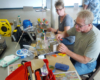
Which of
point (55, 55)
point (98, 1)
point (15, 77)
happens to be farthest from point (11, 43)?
point (98, 1)

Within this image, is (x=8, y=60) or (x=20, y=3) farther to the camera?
(x=20, y=3)

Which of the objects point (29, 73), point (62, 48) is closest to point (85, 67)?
point (62, 48)

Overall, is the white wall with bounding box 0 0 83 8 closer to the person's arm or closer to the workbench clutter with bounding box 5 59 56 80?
the person's arm

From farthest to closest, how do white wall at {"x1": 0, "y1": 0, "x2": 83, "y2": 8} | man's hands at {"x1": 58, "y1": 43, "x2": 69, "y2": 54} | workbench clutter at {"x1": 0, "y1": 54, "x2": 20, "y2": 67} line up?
white wall at {"x1": 0, "y1": 0, "x2": 83, "y2": 8} < man's hands at {"x1": 58, "y1": 43, "x2": 69, "y2": 54} < workbench clutter at {"x1": 0, "y1": 54, "x2": 20, "y2": 67}

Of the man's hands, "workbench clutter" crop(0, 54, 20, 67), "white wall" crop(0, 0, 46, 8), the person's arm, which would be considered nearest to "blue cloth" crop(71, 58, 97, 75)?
the person's arm

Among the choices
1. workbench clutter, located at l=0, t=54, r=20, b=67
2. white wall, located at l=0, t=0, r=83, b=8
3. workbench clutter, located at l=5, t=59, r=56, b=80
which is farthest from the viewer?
white wall, located at l=0, t=0, r=83, b=8

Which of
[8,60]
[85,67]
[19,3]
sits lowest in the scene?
[85,67]

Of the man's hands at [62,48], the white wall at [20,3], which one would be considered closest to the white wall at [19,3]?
the white wall at [20,3]

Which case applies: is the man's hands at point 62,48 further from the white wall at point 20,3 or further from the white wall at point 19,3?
the white wall at point 19,3

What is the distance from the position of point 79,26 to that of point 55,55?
41cm

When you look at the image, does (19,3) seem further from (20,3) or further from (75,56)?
(75,56)

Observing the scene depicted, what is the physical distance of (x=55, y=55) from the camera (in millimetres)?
1109

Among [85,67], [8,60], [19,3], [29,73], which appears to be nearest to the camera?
[29,73]

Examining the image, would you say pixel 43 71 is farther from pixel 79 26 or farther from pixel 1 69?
pixel 79 26
